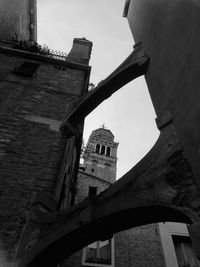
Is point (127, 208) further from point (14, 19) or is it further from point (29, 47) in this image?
point (14, 19)

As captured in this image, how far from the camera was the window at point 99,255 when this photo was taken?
11.2 meters

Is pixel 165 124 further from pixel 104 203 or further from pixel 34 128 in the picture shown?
pixel 34 128

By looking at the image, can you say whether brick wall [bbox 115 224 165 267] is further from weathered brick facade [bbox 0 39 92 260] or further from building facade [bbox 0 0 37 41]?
building facade [bbox 0 0 37 41]

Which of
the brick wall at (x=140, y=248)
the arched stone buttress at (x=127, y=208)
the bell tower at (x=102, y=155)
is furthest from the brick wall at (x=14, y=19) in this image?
the bell tower at (x=102, y=155)

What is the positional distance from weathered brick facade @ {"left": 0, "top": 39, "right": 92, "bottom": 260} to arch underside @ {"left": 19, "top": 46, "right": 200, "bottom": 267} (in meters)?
0.42

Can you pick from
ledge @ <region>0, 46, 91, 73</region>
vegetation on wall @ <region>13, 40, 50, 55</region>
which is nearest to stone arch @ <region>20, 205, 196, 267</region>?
ledge @ <region>0, 46, 91, 73</region>

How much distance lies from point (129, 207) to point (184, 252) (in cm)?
1015

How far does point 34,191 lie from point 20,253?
1.08 m

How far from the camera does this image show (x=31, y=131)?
5422 millimetres

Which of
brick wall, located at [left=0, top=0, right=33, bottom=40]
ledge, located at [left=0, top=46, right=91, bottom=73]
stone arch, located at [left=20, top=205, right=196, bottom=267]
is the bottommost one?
stone arch, located at [left=20, top=205, right=196, bottom=267]

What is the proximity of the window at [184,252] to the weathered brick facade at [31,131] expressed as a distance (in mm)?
→ 7501

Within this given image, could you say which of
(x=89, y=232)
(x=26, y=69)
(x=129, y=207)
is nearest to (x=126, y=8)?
(x=26, y=69)

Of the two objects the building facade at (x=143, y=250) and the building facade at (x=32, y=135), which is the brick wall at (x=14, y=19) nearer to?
the building facade at (x=32, y=135)

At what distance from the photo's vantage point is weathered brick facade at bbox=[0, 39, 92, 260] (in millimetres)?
3938
